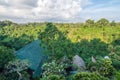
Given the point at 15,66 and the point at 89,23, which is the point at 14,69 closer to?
the point at 15,66

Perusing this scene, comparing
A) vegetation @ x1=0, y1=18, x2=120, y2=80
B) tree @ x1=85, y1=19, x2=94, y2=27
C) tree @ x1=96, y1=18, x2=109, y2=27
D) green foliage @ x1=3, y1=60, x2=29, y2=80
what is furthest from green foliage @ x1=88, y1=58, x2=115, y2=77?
tree @ x1=96, y1=18, x2=109, y2=27

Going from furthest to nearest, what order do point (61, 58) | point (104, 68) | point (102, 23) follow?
point (102, 23), point (61, 58), point (104, 68)

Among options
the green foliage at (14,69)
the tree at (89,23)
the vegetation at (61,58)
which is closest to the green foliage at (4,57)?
the vegetation at (61,58)

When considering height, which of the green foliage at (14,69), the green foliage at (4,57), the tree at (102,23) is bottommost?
the tree at (102,23)

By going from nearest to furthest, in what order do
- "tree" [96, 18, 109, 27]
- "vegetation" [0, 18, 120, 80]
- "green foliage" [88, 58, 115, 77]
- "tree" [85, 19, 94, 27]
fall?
"vegetation" [0, 18, 120, 80], "green foliage" [88, 58, 115, 77], "tree" [85, 19, 94, 27], "tree" [96, 18, 109, 27]

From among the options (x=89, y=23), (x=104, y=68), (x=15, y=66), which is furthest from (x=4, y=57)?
(x=89, y=23)

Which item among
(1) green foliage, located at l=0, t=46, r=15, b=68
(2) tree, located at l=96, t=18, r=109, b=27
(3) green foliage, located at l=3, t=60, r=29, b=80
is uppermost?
(1) green foliage, located at l=0, t=46, r=15, b=68

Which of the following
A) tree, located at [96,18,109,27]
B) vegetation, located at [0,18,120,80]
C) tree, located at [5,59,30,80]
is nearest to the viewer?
tree, located at [5,59,30,80]

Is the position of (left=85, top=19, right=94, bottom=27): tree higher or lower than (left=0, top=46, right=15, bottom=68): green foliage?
lower

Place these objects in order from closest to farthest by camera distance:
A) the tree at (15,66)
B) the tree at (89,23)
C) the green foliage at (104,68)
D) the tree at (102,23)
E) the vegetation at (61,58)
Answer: the tree at (15,66) → the vegetation at (61,58) → the green foliage at (104,68) → the tree at (89,23) → the tree at (102,23)

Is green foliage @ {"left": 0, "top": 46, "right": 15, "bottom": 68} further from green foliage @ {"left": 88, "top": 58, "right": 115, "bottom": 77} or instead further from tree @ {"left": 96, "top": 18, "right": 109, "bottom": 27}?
tree @ {"left": 96, "top": 18, "right": 109, "bottom": 27}

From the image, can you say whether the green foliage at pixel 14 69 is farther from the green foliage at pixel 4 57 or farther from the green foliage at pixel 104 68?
the green foliage at pixel 104 68
